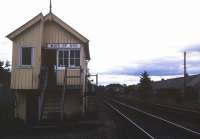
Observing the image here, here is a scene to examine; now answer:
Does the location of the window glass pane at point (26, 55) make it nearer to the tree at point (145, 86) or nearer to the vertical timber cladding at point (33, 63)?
the vertical timber cladding at point (33, 63)

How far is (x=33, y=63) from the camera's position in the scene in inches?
947

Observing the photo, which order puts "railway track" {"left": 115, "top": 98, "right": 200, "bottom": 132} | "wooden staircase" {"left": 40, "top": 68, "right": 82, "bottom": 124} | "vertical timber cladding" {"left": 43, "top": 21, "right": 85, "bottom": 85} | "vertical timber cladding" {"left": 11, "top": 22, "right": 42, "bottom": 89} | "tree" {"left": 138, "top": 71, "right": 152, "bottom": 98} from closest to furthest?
"railway track" {"left": 115, "top": 98, "right": 200, "bottom": 132}, "wooden staircase" {"left": 40, "top": 68, "right": 82, "bottom": 124}, "vertical timber cladding" {"left": 11, "top": 22, "right": 42, "bottom": 89}, "vertical timber cladding" {"left": 43, "top": 21, "right": 85, "bottom": 85}, "tree" {"left": 138, "top": 71, "right": 152, "bottom": 98}

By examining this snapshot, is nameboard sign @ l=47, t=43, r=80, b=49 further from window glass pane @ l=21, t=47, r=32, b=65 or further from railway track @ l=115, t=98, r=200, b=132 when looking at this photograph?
railway track @ l=115, t=98, r=200, b=132

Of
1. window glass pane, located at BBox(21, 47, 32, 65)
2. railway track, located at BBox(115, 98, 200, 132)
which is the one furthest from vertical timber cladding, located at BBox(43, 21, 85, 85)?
railway track, located at BBox(115, 98, 200, 132)

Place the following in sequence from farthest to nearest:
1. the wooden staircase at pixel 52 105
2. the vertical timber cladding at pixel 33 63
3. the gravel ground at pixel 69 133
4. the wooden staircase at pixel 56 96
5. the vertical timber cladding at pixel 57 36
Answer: the vertical timber cladding at pixel 57 36, the wooden staircase at pixel 52 105, the vertical timber cladding at pixel 33 63, the wooden staircase at pixel 56 96, the gravel ground at pixel 69 133

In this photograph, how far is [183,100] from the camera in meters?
57.9

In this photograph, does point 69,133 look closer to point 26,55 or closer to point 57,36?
point 26,55

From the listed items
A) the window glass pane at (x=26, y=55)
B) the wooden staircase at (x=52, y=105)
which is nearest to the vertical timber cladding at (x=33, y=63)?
the window glass pane at (x=26, y=55)

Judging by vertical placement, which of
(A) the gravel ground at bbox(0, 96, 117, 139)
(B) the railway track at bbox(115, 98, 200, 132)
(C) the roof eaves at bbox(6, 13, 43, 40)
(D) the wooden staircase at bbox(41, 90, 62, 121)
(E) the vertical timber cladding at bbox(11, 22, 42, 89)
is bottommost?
(A) the gravel ground at bbox(0, 96, 117, 139)

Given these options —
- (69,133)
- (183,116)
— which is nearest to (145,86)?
(183,116)

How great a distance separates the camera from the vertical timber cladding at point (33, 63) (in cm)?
2383

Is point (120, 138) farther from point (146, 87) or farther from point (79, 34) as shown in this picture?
point (146, 87)

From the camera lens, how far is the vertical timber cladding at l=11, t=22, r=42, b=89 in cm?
2383

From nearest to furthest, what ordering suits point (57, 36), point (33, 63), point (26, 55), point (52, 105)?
point (33, 63) < point (26, 55) < point (52, 105) < point (57, 36)
